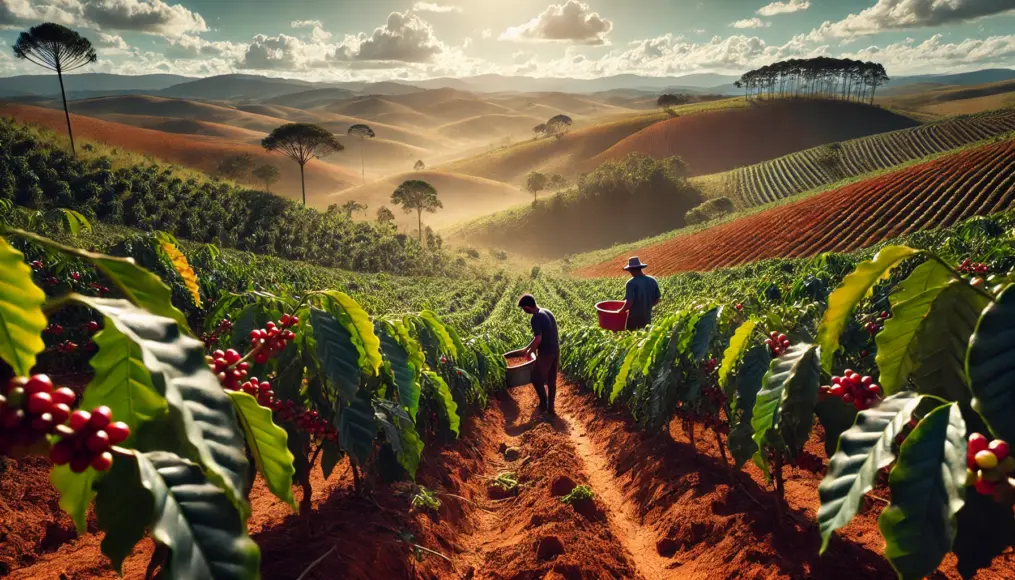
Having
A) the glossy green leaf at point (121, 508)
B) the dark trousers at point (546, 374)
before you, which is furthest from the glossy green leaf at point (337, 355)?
the dark trousers at point (546, 374)

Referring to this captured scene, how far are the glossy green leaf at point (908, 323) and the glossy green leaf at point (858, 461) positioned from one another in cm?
27

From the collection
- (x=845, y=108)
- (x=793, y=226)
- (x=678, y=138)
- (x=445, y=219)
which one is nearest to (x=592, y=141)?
(x=678, y=138)

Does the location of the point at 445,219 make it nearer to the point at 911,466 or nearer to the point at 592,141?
the point at 592,141

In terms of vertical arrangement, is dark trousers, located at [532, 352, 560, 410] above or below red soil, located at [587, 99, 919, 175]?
below

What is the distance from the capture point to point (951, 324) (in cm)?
137

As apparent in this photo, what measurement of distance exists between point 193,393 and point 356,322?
48.3 inches

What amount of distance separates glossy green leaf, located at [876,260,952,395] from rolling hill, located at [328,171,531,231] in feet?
228

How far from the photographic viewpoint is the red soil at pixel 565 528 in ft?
10.2

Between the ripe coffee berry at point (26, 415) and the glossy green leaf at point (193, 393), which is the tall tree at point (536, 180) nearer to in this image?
the glossy green leaf at point (193, 393)

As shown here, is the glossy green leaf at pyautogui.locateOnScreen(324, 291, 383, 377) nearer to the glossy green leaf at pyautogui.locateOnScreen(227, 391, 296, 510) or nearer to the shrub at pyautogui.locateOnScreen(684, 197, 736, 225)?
the glossy green leaf at pyautogui.locateOnScreen(227, 391, 296, 510)

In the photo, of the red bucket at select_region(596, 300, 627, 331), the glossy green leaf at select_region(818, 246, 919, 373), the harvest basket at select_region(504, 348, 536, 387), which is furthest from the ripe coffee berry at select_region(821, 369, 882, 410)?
the red bucket at select_region(596, 300, 627, 331)

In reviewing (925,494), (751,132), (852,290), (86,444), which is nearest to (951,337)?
(852,290)

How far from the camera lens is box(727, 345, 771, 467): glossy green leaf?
239 cm

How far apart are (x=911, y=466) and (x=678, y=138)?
86954 mm
